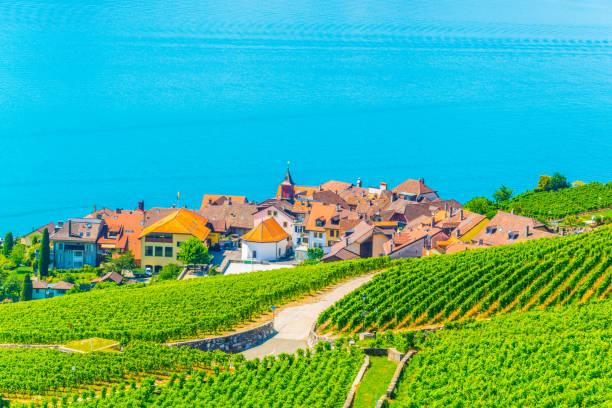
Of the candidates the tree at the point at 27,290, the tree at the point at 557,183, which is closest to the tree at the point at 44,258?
the tree at the point at 27,290

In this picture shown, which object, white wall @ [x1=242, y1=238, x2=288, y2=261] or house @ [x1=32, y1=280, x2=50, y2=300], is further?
white wall @ [x1=242, y1=238, x2=288, y2=261]

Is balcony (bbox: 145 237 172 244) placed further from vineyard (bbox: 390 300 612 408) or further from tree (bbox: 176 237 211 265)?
vineyard (bbox: 390 300 612 408)

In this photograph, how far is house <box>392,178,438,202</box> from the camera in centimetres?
8800

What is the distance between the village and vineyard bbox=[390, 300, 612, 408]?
21573 mm

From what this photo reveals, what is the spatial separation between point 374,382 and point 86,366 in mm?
12306

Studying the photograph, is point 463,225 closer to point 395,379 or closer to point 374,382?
point 374,382

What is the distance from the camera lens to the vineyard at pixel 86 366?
106ft

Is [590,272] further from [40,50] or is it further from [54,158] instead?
[40,50]

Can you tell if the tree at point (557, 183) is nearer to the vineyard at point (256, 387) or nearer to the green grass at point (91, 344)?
the vineyard at point (256, 387)

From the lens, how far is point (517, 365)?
95.6 feet

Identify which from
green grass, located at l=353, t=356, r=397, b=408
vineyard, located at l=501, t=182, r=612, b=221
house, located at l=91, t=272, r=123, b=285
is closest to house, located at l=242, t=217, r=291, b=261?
house, located at l=91, t=272, r=123, b=285

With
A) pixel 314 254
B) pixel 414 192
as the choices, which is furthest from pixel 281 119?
pixel 314 254

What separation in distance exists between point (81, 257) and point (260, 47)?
424 feet

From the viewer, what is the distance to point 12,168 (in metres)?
122
